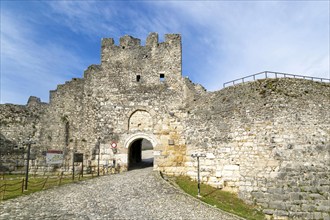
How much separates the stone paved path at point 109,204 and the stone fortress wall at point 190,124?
4.44 m

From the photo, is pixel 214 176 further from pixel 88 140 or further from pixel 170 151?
pixel 88 140

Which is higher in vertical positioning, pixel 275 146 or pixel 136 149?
pixel 275 146

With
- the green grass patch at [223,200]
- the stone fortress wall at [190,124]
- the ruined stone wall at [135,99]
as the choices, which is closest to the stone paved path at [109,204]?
the green grass patch at [223,200]

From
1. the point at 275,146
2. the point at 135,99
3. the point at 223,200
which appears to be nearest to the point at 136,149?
the point at 135,99

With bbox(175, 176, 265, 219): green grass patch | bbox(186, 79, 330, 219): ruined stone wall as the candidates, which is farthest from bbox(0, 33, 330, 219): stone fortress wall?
bbox(175, 176, 265, 219): green grass patch

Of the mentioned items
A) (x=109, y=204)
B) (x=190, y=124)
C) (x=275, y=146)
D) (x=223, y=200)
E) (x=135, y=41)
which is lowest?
(x=223, y=200)

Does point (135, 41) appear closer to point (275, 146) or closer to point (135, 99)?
point (135, 99)

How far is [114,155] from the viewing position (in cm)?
2091

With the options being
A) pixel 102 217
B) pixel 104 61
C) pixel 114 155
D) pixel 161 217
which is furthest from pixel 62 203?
pixel 104 61

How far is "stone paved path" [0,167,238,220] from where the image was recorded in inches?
432

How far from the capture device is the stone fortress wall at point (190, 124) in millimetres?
15945

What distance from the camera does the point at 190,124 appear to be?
2056 centimetres

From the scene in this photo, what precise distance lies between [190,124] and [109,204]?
990 cm

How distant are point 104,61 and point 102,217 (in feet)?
47.8
